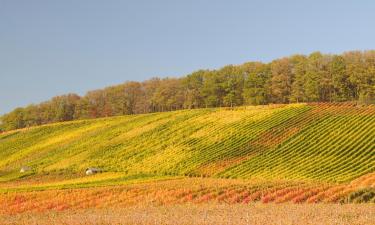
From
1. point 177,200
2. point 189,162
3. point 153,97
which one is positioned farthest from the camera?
point 153,97

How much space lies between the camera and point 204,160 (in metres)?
63.1

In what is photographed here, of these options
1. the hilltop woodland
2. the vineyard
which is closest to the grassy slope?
the vineyard

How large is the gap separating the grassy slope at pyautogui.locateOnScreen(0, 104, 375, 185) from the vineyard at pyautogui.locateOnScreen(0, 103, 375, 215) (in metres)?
0.14

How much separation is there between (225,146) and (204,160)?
6.09m

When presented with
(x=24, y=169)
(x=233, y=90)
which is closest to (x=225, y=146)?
(x=24, y=169)

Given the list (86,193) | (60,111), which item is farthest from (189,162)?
(60,111)

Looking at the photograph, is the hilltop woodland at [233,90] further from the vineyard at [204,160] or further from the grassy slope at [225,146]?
the vineyard at [204,160]

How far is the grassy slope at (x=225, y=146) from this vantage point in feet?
185

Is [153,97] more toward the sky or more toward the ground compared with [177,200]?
more toward the sky

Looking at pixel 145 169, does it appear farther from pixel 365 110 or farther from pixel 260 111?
pixel 365 110

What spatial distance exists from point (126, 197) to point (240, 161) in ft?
85.7

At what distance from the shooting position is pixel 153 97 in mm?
156375

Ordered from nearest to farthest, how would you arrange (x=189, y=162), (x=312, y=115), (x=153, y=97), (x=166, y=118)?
(x=189, y=162) → (x=312, y=115) → (x=166, y=118) → (x=153, y=97)

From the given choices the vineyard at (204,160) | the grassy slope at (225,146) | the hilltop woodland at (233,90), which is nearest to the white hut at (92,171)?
the vineyard at (204,160)
